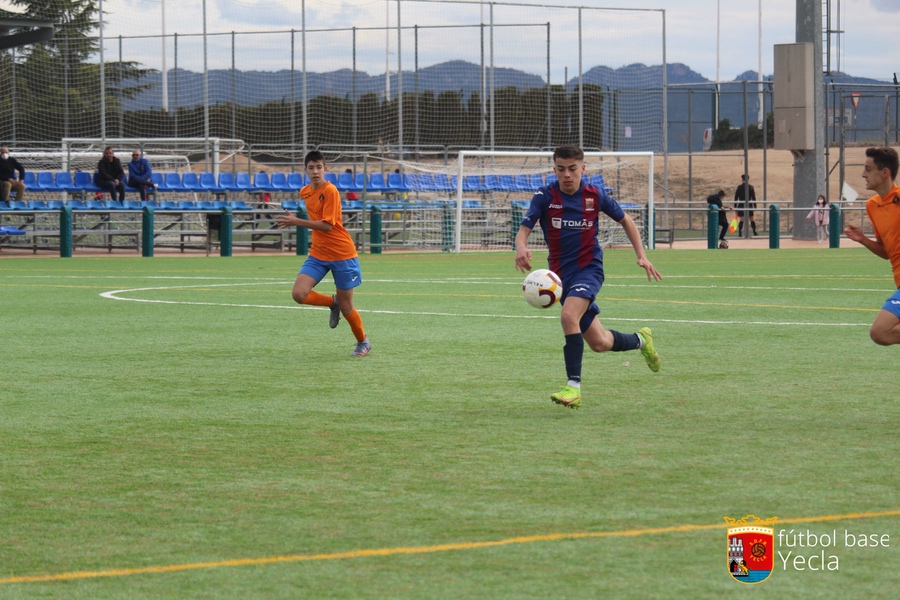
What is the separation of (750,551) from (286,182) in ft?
107

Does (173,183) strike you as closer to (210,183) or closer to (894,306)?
(210,183)

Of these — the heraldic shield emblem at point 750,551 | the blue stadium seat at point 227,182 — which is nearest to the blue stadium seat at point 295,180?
the blue stadium seat at point 227,182

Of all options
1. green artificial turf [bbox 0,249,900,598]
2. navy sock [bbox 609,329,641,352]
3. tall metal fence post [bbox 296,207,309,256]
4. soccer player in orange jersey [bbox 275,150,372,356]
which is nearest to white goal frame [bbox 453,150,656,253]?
tall metal fence post [bbox 296,207,309,256]

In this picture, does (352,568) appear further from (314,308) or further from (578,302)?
(314,308)

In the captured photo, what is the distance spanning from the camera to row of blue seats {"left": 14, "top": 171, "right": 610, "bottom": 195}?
3275 cm

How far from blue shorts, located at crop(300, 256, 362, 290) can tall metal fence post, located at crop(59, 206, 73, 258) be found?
62.5 feet

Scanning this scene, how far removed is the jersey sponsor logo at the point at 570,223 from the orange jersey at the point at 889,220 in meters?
1.74

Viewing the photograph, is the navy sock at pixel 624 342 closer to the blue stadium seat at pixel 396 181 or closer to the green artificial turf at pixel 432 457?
the green artificial turf at pixel 432 457

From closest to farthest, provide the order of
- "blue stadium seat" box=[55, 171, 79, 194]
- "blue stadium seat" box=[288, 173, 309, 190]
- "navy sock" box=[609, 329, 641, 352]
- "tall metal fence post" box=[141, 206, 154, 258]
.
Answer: "navy sock" box=[609, 329, 641, 352]
"tall metal fence post" box=[141, 206, 154, 258]
"blue stadium seat" box=[55, 171, 79, 194]
"blue stadium seat" box=[288, 173, 309, 190]

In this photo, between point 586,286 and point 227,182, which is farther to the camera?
point 227,182

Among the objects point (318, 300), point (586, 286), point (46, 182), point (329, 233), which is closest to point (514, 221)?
point (46, 182)

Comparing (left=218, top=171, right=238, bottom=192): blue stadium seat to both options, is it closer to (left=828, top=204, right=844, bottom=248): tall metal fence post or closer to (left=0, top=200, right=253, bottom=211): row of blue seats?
(left=0, top=200, right=253, bottom=211): row of blue seats

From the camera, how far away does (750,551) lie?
173 inches

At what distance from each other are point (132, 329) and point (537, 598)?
969cm
